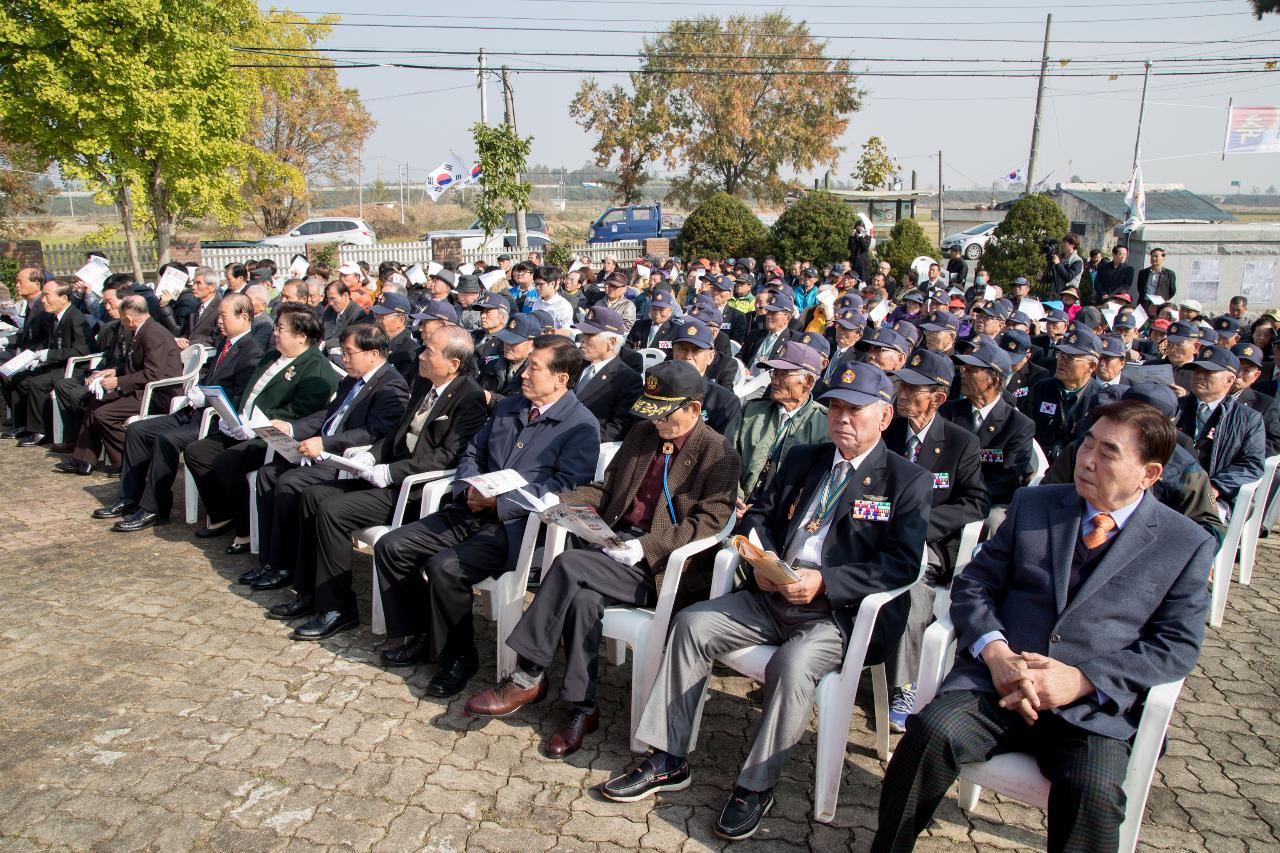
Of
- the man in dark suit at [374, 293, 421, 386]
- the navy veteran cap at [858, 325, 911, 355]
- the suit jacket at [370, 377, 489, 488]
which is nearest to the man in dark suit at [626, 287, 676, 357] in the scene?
the man in dark suit at [374, 293, 421, 386]

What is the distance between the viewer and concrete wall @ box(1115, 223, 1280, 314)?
14.1 m

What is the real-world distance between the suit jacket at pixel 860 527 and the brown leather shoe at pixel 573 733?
0.88m

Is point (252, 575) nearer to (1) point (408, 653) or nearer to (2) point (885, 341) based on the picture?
(1) point (408, 653)

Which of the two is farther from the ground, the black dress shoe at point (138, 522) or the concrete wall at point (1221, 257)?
the concrete wall at point (1221, 257)

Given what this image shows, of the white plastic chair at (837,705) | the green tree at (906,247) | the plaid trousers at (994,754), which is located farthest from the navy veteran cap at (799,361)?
the green tree at (906,247)

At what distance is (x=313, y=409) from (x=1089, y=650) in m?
4.88

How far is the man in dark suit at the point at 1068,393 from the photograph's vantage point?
220 inches

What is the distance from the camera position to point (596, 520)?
373 centimetres

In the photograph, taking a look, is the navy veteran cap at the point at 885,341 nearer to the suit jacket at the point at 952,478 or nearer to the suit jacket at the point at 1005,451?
the suit jacket at the point at 1005,451

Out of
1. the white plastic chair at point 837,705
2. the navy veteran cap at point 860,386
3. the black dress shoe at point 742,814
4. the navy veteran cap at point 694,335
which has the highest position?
the navy veteran cap at point 860,386

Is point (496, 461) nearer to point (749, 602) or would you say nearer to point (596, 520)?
point (596, 520)

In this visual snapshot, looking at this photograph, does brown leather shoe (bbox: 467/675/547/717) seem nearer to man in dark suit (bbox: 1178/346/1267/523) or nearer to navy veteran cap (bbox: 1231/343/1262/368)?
man in dark suit (bbox: 1178/346/1267/523)

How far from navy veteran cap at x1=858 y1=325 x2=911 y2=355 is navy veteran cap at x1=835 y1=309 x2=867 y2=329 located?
1.45 m

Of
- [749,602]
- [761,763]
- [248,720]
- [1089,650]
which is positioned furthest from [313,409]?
[1089,650]
